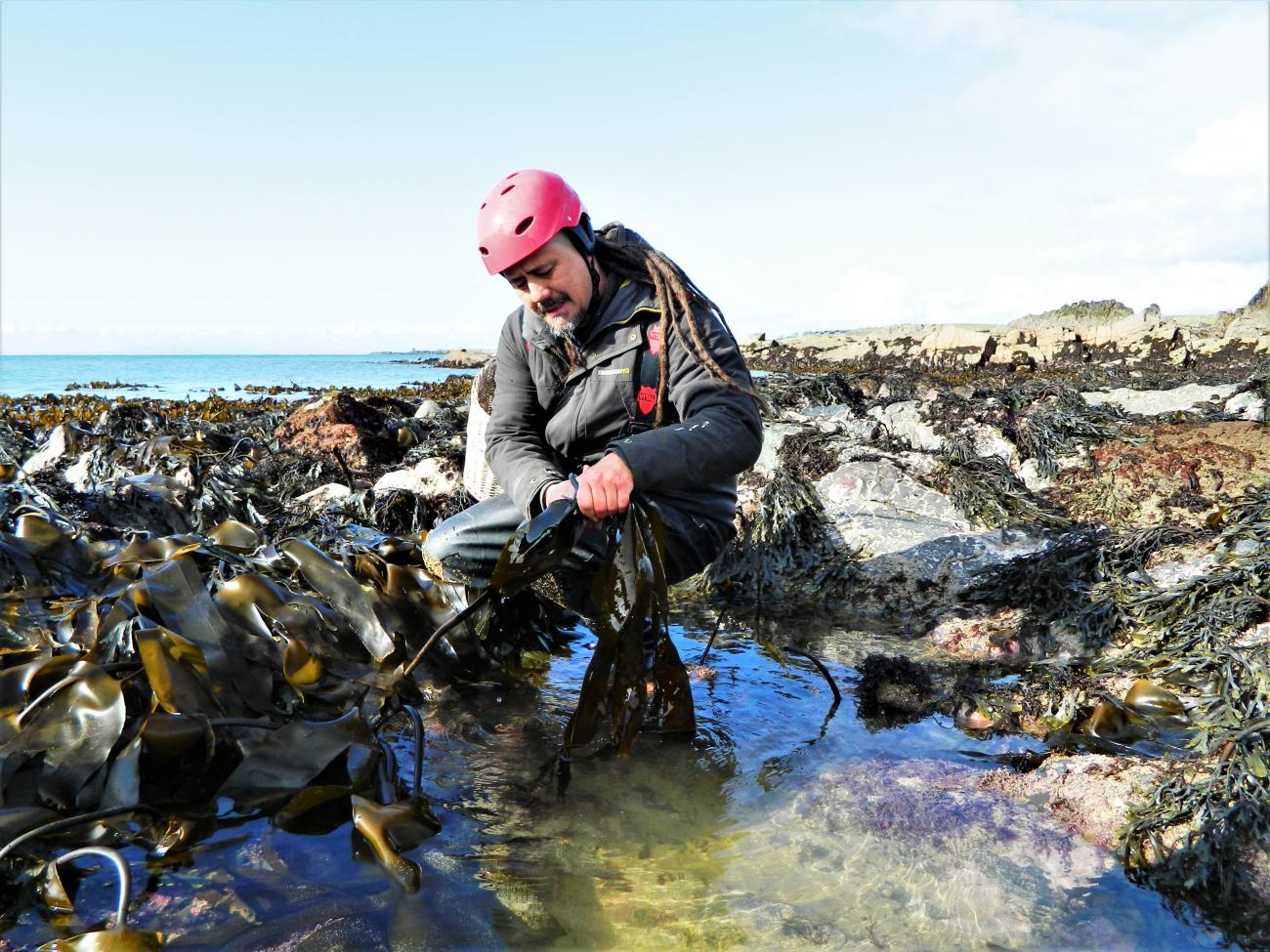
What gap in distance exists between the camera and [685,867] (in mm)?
1789

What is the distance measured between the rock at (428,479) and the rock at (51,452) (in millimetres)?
2416

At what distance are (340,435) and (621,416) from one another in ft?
12.8

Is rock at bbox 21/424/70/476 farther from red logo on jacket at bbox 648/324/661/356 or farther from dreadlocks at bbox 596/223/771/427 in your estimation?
red logo on jacket at bbox 648/324/661/356

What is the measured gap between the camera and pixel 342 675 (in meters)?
2.44

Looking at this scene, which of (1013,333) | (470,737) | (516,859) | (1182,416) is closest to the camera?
(516,859)

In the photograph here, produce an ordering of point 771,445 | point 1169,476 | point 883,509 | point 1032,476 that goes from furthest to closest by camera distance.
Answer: point 771,445 → point 1032,476 → point 883,509 → point 1169,476

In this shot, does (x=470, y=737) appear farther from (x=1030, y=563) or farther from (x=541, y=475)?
(x=1030, y=563)

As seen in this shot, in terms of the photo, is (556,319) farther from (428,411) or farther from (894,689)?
(428,411)

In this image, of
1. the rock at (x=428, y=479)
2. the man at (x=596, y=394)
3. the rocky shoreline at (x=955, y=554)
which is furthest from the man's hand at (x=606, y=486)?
the rock at (x=428, y=479)

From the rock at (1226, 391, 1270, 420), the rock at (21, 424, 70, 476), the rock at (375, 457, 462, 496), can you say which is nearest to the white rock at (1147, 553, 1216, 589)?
the rock at (1226, 391, 1270, 420)

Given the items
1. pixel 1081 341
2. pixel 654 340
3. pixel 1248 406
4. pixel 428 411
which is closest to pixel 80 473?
pixel 428 411

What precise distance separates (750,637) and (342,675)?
1630mm

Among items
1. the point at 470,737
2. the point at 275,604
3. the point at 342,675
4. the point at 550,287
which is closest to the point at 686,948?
the point at 470,737

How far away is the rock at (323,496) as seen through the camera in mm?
4491
